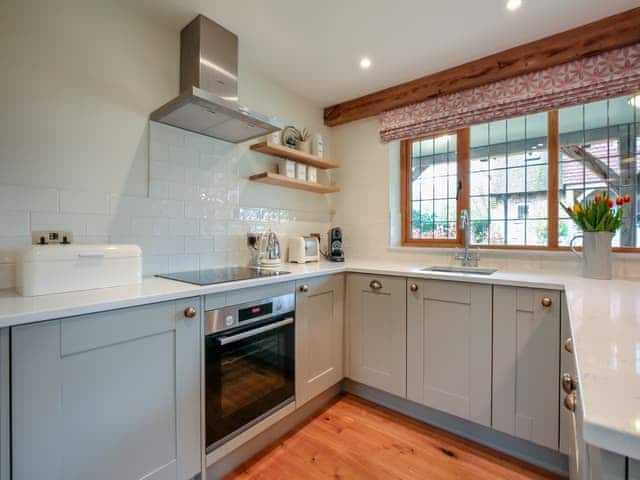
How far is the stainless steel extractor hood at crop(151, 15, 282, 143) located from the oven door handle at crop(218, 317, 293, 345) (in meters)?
1.13

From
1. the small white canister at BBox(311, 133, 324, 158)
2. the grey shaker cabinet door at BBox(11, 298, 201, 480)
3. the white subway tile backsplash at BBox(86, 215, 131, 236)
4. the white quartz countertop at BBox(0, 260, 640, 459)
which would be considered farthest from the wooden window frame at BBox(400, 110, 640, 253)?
the white subway tile backsplash at BBox(86, 215, 131, 236)

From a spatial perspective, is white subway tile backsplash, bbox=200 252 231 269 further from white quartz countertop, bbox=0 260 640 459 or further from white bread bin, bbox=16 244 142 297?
white bread bin, bbox=16 244 142 297

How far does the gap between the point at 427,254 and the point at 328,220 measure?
100cm

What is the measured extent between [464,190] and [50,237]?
260 cm

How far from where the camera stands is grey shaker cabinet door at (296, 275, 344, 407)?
1.91 meters

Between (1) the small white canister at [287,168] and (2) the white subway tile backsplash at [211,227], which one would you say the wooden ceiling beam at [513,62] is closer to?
(1) the small white canister at [287,168]

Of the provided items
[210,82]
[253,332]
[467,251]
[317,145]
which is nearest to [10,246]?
[253,332]

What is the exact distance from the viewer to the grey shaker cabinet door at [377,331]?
2.03 metres

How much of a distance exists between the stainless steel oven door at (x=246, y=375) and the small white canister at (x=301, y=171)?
1.21 m

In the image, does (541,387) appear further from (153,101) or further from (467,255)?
(153,101)

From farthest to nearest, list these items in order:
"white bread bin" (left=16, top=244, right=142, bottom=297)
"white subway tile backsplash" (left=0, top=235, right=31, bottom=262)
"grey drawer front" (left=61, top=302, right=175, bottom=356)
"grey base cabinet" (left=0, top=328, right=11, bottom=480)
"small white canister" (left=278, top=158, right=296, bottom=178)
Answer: "small white canister" (left=278, top=158, right=296, bottom=178) < "white subway tile backsplash" (left=0, top=235, right=31, bottom=262) < "white bread bin" (left=16, top=244, right=142, bottom=297) < "grey drawer front" (left=61, top=302, right=175, bottom=356) < "grey base cabinet" (left=0, top=328, right=11, bottom=480)

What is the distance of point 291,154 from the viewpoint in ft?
8.07

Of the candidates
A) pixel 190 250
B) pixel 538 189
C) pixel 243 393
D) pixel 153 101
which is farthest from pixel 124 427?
pixel 538 189

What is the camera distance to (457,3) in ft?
5.49
